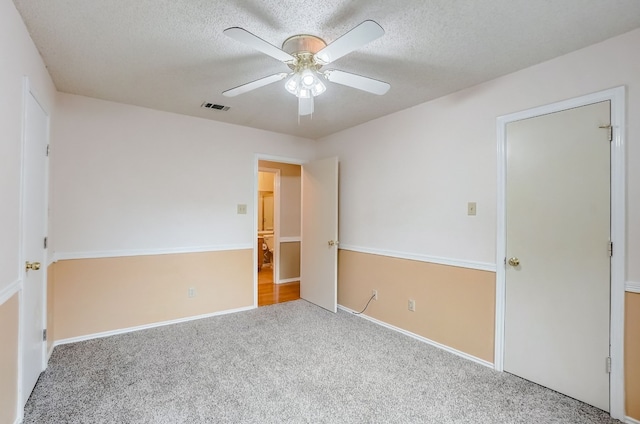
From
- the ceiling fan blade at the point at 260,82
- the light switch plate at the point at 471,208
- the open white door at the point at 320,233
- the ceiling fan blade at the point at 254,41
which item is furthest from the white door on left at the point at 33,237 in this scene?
the light switch plate at the point at 471,208

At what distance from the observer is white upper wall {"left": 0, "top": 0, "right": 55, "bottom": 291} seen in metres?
1.53

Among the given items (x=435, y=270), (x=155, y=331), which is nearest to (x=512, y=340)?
(x=435, y=270)

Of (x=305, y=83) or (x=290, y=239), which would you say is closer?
(x=305, y=83)

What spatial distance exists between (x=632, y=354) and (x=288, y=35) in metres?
2.94

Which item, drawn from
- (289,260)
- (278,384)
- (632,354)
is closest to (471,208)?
(632,354)

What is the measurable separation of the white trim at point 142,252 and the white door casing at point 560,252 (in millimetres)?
3021

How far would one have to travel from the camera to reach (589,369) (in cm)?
201

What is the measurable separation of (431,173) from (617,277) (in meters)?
1.56

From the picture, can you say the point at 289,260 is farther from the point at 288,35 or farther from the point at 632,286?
the point at 632,286

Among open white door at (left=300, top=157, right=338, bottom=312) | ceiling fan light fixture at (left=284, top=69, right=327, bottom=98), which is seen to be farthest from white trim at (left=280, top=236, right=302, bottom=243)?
ceiling fan light fixture at (left=284, top=69, right=327, bottom=98)

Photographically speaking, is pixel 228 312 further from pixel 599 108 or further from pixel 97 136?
pixel 599 108

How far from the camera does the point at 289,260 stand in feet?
18.3

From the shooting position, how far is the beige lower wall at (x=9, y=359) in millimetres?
1547

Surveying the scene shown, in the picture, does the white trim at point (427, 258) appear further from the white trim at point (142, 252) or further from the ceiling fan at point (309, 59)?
the ceiling fan at point (309, 59)
